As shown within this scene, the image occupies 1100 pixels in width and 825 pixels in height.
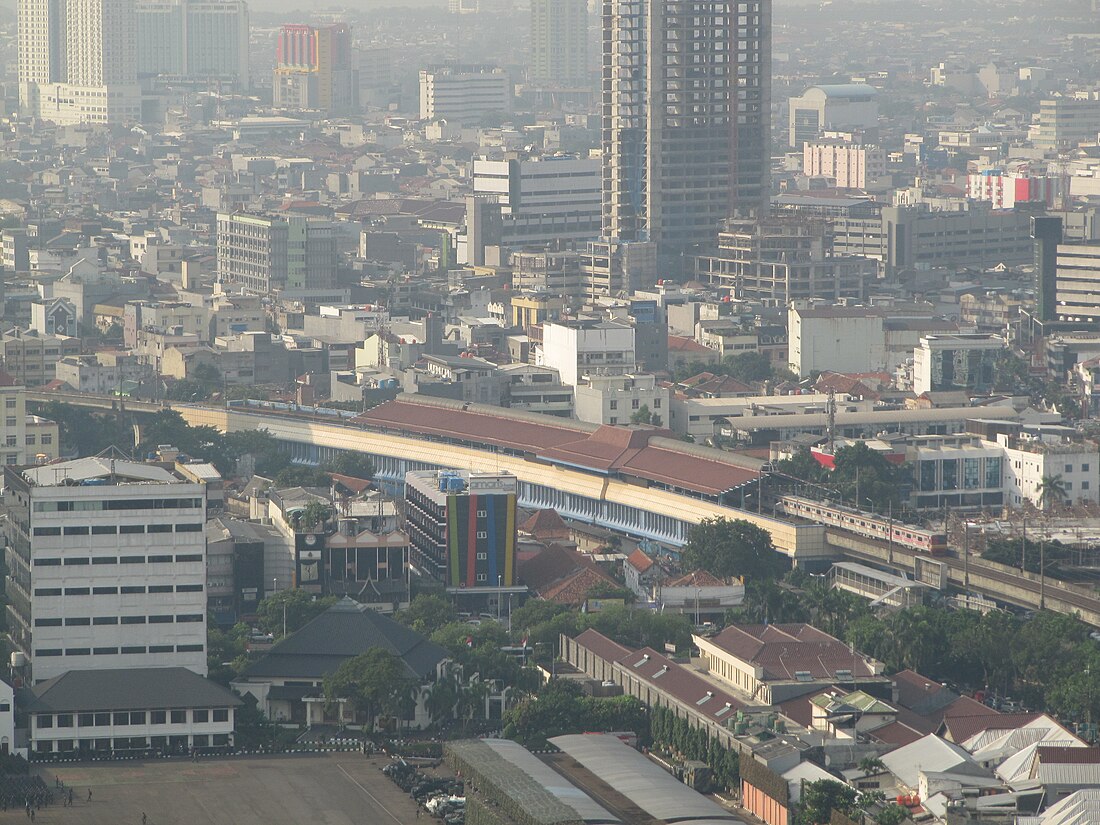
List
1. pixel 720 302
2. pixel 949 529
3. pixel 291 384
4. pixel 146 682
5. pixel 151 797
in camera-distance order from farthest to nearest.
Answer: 1. pixel 720 302
2. pixel 291 384
3. pixel 949 529
4. pixel 146 682
5. pixel 151 797

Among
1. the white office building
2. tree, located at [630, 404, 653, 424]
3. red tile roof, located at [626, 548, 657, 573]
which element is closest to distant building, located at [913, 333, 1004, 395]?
the white office building

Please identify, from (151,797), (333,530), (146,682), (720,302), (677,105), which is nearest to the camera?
(151,797)

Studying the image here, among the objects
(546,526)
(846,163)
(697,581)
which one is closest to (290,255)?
(546,526)

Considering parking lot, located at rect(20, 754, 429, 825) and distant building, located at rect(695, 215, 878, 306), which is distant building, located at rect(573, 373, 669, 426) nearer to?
distant building, located at rect(695, 215, 878, 306)

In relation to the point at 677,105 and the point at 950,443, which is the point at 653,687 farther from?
the point at 677,105

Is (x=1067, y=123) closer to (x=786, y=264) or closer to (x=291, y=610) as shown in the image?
(x=786, y=264)

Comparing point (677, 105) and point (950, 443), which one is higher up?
point (677, 105)

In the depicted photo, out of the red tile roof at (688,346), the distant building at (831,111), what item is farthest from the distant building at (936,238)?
the distant building at (831,111)

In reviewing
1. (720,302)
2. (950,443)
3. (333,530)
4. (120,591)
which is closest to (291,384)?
(720,302)
